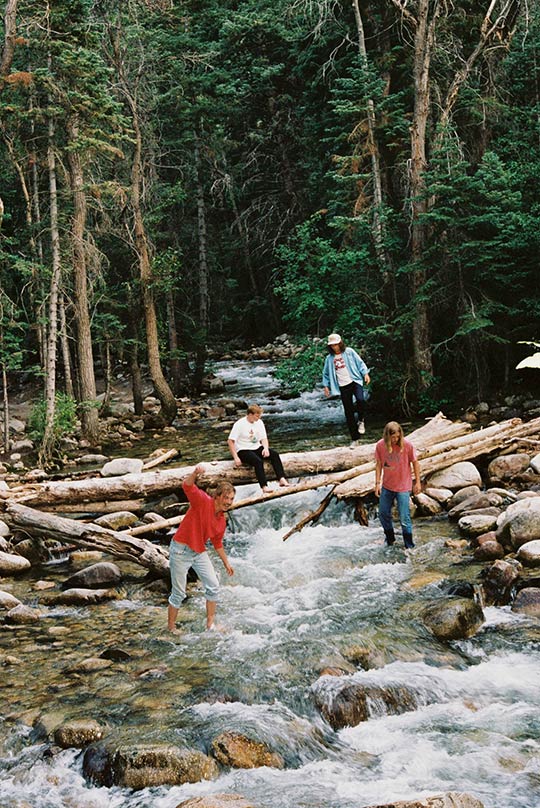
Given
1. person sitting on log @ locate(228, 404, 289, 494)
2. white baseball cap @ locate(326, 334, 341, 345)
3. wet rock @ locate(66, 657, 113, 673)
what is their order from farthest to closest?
white baseball cap @ locate(326, 334, 341, 345) → person sitting on log @ locate(228, 404, 289, 494) → wet rock @ locate(66, 657, 113, 673)

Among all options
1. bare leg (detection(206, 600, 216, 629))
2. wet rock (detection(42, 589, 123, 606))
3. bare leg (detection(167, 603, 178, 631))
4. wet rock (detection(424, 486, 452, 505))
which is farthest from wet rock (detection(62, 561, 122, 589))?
wet rock (detection(424, 486, 452, 505))

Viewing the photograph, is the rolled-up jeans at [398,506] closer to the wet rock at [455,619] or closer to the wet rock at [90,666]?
the wet rock at [455,619]

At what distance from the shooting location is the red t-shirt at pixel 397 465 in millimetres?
8578

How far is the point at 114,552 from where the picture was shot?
876cm

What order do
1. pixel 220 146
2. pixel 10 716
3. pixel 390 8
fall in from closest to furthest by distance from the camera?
pixel 10 716 → pixel 390 8 → pixel 220 146

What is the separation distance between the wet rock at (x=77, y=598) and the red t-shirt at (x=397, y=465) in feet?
12.3

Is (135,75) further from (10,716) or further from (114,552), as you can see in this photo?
(10,716)

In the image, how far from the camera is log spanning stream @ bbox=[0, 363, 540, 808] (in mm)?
4660

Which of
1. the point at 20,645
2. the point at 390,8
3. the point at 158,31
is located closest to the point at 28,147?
the point at 158,31

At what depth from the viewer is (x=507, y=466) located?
36.7ft

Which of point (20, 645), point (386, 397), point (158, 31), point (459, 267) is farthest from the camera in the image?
point (158, 31)

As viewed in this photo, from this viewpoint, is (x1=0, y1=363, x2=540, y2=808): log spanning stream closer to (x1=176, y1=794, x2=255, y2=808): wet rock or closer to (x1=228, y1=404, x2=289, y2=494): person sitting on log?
(x1=176, y1=794, x2=255, y2=808): wet rock

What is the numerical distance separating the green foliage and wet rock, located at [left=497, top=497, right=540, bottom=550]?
38.2 feet

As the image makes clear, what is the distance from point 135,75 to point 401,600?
19.9m
